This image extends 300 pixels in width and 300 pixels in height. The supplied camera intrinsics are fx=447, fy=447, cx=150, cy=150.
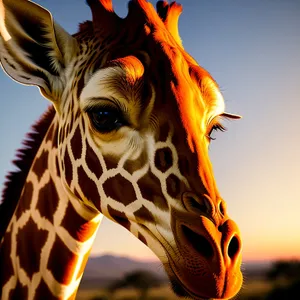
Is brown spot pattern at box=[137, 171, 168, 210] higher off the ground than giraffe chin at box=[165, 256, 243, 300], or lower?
higher

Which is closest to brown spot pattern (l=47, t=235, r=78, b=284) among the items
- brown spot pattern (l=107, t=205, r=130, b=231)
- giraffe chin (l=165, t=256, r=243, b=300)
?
brown spot pattern (l=107, t=205, r=130, b=231)

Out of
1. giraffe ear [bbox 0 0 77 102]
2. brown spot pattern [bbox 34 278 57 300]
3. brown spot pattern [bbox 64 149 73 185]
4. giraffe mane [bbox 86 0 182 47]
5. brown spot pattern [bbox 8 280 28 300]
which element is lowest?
brown spot pattern [bbox 8 280 28 300]

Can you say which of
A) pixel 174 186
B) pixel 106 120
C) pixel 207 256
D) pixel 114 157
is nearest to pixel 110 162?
pixel 114 157

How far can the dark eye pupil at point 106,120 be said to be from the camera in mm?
2671

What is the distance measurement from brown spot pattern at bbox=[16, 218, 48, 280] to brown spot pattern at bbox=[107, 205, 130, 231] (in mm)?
706

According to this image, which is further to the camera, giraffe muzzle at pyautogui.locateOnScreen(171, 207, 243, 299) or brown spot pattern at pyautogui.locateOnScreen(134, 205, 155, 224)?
brown spot pattern at pyautogui.locateOnScreen(134, 205, 155, 224)

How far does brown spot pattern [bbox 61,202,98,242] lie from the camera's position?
3068 mm

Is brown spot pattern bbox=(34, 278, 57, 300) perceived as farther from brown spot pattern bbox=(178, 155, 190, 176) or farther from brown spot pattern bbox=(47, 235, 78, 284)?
brown spot pattern bbox=(178, 155, 190, 176)

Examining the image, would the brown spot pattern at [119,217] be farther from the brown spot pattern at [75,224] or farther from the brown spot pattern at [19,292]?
the brown spot pattern at [19,292]

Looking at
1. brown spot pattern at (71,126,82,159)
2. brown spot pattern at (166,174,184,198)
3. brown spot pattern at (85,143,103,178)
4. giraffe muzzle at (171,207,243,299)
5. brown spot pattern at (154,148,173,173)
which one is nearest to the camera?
giraffe muzzle at (171,207,243,299)

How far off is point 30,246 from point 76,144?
0.87 metres

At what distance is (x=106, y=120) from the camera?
272 cm

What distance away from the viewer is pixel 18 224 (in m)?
3.42

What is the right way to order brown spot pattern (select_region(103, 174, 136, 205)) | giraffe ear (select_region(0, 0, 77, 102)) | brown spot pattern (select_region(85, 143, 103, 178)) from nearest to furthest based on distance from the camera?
brown spot pattern (select_region(103, 174, 136, 205)) < brown spot pattern (select_region(85, 143, 103, 178)) < giraffe ear (select_region(0, 0, 77, 102))
